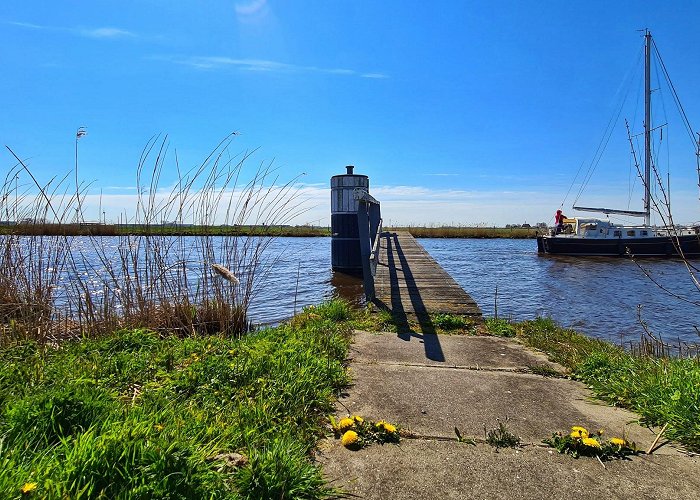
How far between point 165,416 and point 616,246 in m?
27.9

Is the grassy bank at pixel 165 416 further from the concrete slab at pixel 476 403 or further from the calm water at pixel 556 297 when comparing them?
the calm water at pixel 556 297

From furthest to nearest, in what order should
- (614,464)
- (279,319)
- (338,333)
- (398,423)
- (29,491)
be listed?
1. (279,319)
2. (338,333)
3. (398,423)
4. (614,464)
5. (29,491)

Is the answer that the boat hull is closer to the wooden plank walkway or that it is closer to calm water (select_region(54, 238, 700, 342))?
calm water (select_region(54, 238, 700, 342))

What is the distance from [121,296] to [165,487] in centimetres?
374

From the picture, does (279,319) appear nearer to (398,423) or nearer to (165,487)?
(398,423)

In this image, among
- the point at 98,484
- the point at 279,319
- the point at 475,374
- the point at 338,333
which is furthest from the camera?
the point at 279,319

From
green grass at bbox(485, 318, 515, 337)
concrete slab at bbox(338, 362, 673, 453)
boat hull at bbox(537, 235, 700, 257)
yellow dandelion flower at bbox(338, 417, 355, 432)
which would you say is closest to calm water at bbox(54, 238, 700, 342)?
green grass at bbox(485, 318, 515, 337)

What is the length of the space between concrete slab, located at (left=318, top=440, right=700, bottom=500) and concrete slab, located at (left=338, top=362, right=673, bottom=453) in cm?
16

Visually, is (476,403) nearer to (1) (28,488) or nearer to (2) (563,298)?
(1) (28,488)

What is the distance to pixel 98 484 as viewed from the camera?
128 centimetres

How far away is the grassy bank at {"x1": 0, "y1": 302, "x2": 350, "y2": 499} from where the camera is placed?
1.32 metres

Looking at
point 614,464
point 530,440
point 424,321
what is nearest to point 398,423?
point 530,440

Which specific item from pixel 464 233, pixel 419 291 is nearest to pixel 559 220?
pixel 464 233

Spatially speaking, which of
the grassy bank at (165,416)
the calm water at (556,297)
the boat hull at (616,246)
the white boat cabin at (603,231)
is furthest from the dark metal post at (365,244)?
the white boat cabin at (603,231)
